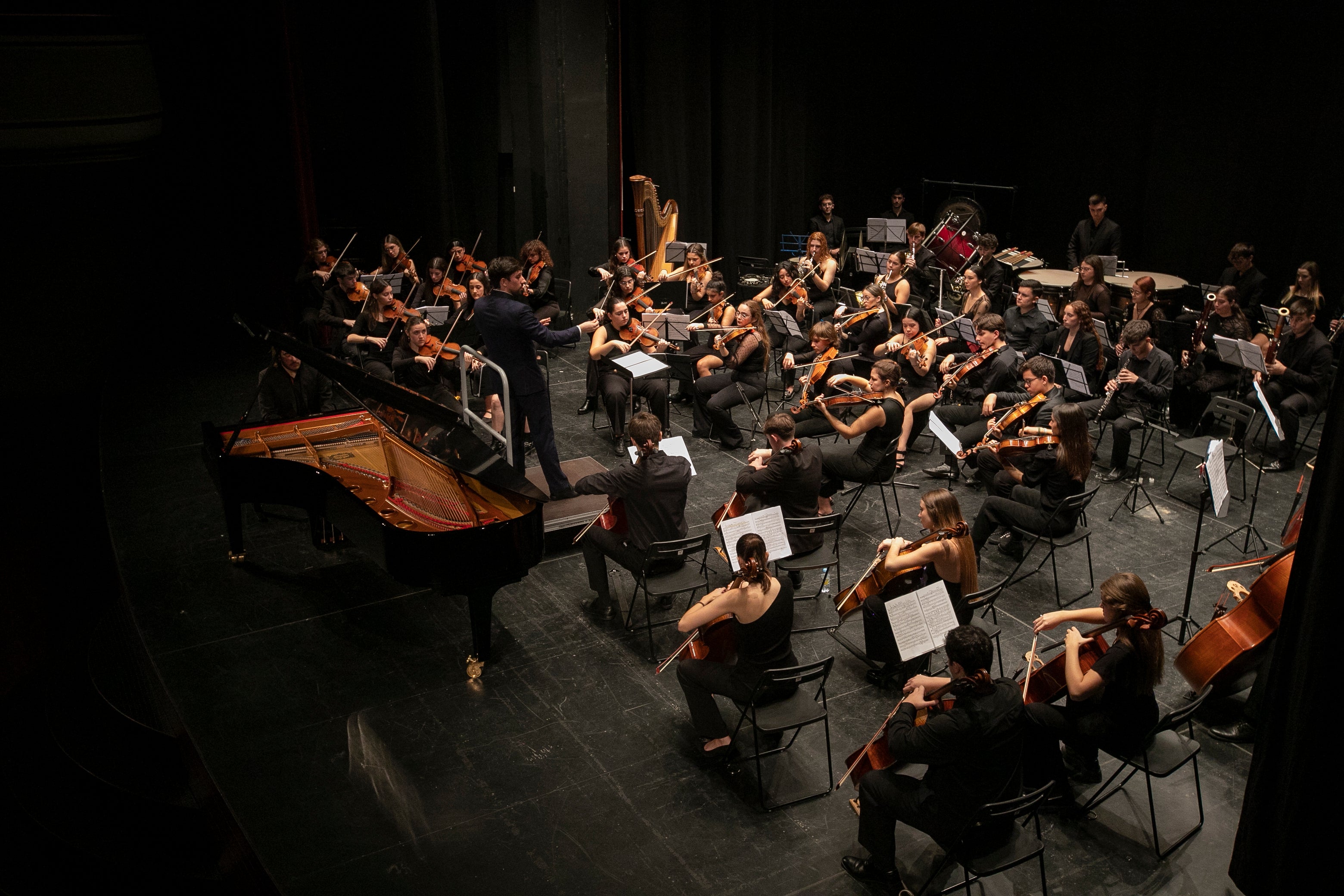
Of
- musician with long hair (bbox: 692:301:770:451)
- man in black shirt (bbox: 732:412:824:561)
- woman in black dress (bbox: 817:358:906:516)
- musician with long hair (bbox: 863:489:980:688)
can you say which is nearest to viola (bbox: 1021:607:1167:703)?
musician with long hair (bbox: 863:489:980:688)

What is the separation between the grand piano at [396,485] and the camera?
5188 mm

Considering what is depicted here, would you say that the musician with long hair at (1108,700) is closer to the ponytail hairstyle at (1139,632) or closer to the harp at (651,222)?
the ponytail hairstyle at (1139,632)

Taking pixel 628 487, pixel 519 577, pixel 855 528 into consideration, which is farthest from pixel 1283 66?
pixel 519 577

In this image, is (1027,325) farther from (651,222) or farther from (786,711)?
(786,711)

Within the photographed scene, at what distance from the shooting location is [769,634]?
15.3 ft

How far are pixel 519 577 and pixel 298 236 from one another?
8204 mm

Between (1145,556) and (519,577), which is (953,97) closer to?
(1145,556)

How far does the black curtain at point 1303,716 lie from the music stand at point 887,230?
10.7m

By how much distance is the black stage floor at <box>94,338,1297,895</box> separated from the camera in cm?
436

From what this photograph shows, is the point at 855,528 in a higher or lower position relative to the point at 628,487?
lower

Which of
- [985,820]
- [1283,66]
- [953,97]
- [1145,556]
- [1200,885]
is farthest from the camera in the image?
[953,97]

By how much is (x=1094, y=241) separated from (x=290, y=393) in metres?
9.29

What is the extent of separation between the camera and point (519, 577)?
17.6ft

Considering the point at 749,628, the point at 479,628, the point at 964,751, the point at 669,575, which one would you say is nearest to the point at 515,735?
the point at 479,628
